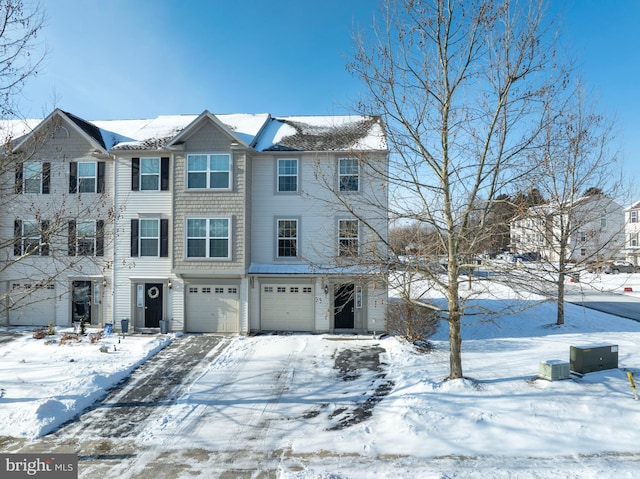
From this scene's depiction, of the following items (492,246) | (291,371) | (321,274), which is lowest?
(291,371)

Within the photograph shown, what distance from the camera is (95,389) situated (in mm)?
10320

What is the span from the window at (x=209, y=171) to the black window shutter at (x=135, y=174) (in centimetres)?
267

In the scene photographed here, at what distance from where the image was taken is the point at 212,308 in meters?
16.9

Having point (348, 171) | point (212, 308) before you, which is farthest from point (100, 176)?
point (348, 171)

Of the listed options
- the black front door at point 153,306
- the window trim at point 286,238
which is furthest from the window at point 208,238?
the black front door at point 153,306

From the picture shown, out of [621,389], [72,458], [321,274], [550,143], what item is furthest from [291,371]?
[550,143]

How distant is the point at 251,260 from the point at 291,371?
259 inches

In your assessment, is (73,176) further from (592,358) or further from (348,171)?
(592,358)

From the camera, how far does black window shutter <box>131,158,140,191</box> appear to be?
1725 cm

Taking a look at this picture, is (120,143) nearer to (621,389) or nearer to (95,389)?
(95,389)

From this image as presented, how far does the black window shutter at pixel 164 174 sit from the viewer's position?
56.4ft

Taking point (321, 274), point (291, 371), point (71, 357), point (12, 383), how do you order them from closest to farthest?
point (12, 383), point (291, 371), point (71, 357), point (321, 274)

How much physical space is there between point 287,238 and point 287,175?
293 centimetres

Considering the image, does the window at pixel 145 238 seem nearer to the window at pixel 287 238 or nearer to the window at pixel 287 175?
the window at pixel 287 238
